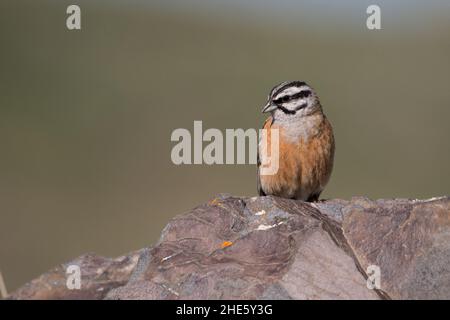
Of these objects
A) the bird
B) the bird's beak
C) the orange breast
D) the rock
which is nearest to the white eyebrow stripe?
the bird

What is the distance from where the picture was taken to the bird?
1434 centimetres

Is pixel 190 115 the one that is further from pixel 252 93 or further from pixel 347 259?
pixel 347 259

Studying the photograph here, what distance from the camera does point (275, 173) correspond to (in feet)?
47.6

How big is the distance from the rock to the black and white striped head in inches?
109

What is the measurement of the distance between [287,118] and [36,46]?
131 ft

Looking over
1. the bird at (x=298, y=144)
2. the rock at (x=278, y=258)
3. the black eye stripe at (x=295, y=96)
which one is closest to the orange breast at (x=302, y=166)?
the bird at (x=298, y=144)

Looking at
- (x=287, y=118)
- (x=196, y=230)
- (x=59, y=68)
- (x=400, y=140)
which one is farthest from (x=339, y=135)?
(x=196, y=230)

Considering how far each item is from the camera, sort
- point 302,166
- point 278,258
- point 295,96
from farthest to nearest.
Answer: point 295,96
point 302,166
point 278,258

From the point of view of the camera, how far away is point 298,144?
14352 millimetres

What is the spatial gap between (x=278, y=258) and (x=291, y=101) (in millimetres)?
4764

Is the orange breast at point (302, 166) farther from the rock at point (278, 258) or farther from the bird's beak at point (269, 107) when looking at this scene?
the rock at point (278, 258)

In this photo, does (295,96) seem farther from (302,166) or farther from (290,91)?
(302,166)

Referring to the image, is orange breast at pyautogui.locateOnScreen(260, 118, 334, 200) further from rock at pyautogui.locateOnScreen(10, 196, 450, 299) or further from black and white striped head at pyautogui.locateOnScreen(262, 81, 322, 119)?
rock at pyautogui.locateOnScreen(10, 196, 450, 299)

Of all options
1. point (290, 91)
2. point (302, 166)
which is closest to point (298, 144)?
point (302, 166)
